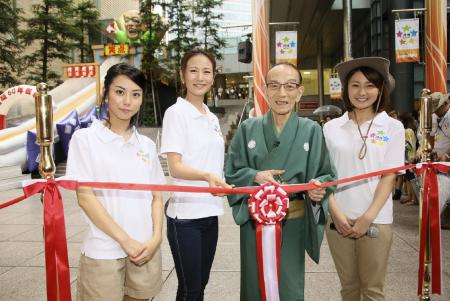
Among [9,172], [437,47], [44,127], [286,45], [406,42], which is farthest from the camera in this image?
[286,45]

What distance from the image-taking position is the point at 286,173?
2.21 metres

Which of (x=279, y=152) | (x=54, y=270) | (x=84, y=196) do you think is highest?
(x=279, y=152)

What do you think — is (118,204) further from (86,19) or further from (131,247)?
(86,19)

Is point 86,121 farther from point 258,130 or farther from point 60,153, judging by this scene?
point 258,130

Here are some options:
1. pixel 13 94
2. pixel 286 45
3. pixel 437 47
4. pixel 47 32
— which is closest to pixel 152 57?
pixel 47 32

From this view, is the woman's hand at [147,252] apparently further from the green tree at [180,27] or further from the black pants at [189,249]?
the green tree at [180,27]

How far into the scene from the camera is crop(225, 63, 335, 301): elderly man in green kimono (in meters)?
2.21

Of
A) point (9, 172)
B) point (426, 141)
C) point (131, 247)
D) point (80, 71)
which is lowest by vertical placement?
point (9, 172)

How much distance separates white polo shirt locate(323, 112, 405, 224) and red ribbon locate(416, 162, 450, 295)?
45 cm

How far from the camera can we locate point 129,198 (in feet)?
6.72

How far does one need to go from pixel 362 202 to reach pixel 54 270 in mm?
1757

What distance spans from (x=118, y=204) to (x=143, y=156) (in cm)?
28

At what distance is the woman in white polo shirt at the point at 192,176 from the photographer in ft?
7.30

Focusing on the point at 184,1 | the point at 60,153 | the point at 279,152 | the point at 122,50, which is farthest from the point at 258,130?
the point at 184,1
